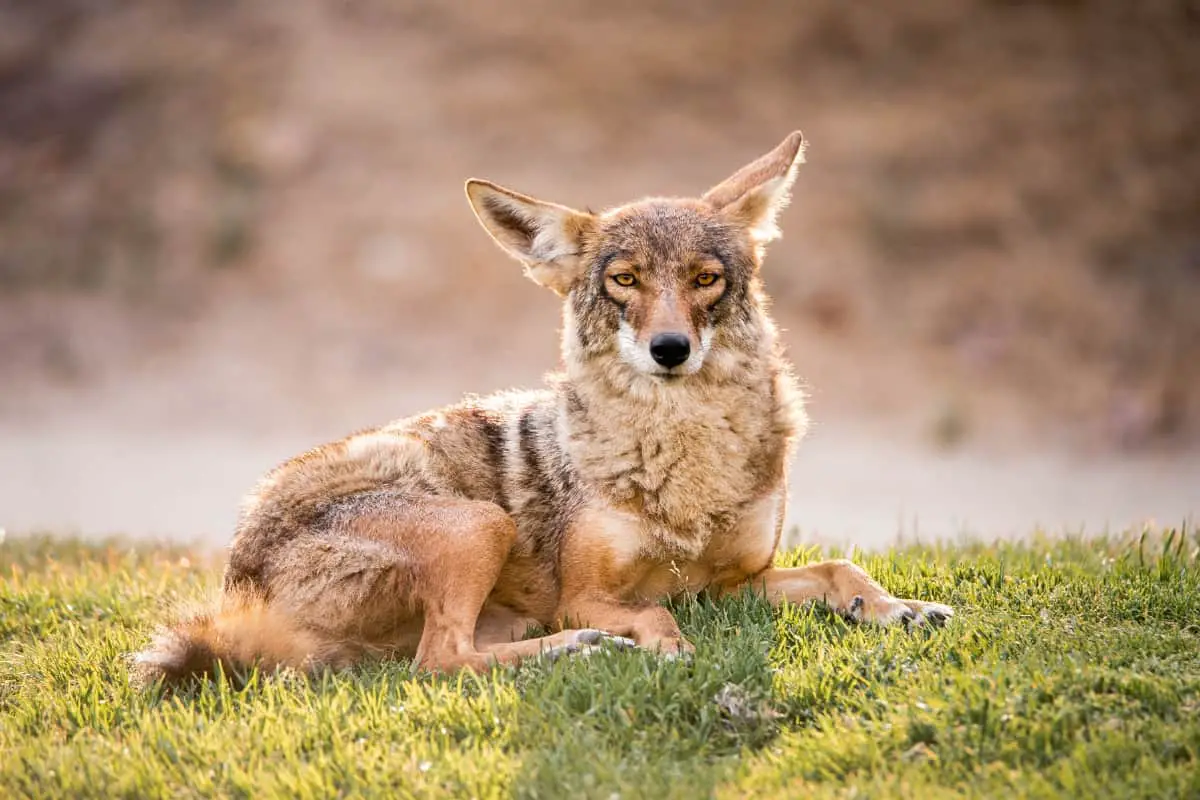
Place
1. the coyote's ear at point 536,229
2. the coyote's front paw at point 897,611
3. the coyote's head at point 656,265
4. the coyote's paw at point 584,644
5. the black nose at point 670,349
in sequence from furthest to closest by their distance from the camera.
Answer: the coyote's ear at point 536,229
the coyote's head at point 656,265
the black nose at point 670,349
the coyote's front paw at point 897,611
the coyote's paw at point 584,644

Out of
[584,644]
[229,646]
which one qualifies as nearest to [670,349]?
[584,644]

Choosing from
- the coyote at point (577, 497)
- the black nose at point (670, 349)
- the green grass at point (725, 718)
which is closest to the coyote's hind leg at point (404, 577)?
the coyote at point (577, 497)

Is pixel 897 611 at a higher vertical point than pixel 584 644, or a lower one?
higher

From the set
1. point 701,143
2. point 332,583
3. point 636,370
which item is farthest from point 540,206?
point 701,143

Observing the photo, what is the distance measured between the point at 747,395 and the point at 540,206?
4.55 feet

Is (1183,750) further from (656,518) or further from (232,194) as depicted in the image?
(232,194)

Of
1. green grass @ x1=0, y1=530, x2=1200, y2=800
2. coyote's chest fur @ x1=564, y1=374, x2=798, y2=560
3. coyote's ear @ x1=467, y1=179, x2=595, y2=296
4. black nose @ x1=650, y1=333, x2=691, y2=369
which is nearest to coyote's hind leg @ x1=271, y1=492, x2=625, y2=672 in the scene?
green grass @ x1=0, y1=530, x2=1200, y2=800

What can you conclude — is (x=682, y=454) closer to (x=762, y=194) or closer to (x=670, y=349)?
(x=670, y=349)

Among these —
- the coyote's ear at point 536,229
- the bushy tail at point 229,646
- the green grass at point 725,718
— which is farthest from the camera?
the coyote's ear at point 536,229

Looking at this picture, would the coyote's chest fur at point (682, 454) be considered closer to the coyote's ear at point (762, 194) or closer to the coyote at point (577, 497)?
the coyote at point (577, 497)

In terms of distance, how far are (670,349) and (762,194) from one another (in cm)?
118

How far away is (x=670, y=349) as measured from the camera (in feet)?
18.2

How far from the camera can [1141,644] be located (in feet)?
16.0

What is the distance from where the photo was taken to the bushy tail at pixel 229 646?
5262 millimetres
